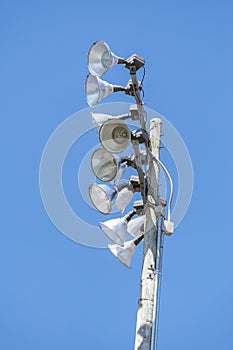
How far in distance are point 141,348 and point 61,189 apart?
1555mm

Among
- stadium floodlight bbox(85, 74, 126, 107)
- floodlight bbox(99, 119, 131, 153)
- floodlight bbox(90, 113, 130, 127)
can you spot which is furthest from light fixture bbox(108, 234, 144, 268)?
stadium floodlight bbox(85, 74, 126, 107)

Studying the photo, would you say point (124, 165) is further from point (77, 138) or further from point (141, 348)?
point (141, 348)

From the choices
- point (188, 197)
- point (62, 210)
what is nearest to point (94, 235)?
point (62, 210)

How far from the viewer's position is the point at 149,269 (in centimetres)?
563

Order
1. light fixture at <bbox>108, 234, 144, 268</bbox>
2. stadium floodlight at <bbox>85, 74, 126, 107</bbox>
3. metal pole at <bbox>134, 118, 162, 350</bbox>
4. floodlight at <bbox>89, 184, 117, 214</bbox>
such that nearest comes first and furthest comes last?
1. metal pole at <bbox>134, 118, 162, 350</bbox>
2. floodlight at <bbox>89, 184, 117, 214</bbox>
3. light fixture at <bbox>108, 234, 144, 268</bbox>
4. stadium floodlight at <bbox>85, 74, 126, 107</bbox>

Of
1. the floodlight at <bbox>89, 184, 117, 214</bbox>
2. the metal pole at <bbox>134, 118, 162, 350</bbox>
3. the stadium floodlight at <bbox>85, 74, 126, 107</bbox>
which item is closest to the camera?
the metal pole at <bbox>134, 118, 162, 350</bbox>

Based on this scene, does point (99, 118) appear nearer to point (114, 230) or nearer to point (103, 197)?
point (103, 197)

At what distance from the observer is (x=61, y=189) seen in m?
5.95

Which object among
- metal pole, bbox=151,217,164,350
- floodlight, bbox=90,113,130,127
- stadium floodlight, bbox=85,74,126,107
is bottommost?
metal pole, bbox=151,217,164,350

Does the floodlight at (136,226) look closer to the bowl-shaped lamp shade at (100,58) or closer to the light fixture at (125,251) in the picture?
the light fixture at (125,251)

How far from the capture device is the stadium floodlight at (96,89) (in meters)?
6.03

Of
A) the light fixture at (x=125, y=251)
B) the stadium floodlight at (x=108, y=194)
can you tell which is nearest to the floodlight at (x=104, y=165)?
the stadium floodlight at (x=108, y=194)

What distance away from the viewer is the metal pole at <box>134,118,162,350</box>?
5.36 meters

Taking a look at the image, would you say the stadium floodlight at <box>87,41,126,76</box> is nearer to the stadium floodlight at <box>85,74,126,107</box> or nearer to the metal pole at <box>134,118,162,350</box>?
the stadium floodlight at <box>85,74,126,107</box>
